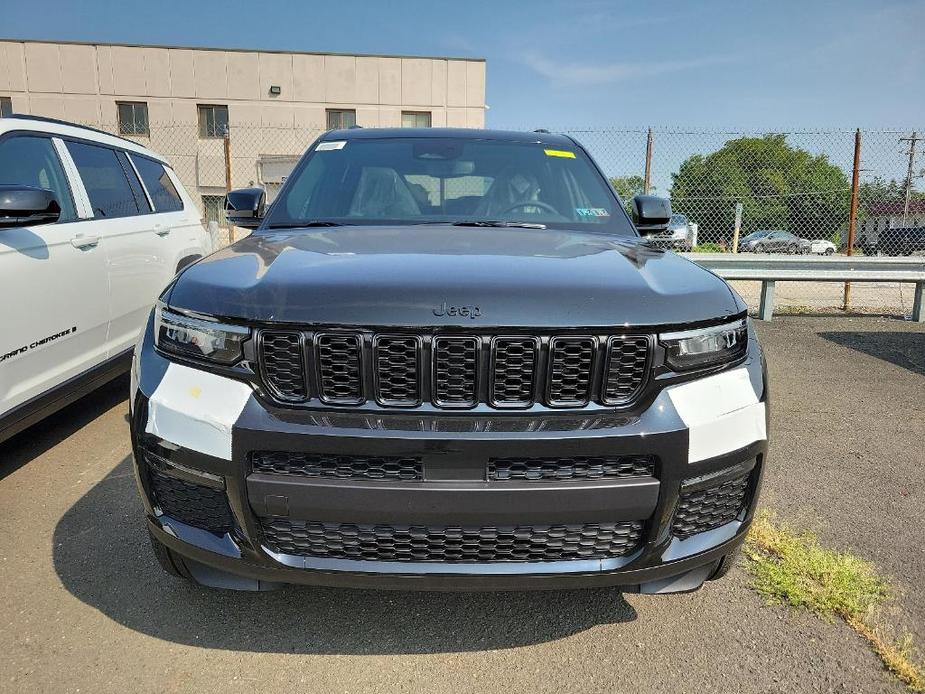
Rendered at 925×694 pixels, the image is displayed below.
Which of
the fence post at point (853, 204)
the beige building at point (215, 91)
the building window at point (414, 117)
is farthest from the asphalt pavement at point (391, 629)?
the building window at point (414, 117)

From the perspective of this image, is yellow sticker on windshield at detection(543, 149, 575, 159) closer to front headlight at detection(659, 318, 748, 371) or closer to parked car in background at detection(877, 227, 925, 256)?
front headlight at detection(659, 318, 748, 371)

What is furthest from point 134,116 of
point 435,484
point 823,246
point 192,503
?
point 435,484

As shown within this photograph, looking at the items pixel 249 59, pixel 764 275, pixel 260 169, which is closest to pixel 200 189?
pixel 260 169

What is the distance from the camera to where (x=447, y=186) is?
3191mm

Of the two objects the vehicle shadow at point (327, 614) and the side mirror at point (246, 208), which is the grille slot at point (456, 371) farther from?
the side mirror at point (246, 208)

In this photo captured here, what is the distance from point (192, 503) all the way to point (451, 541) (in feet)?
2.34

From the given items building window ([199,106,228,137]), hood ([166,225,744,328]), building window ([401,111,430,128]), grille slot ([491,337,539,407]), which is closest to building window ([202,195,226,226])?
building window ([199,106,228,137])

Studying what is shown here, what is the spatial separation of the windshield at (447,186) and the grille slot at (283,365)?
1123 mm

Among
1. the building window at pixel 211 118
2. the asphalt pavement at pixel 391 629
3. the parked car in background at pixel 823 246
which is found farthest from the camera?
the building window at pixel 211 118

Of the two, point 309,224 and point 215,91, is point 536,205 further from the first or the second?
point 215,91

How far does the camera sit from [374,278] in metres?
1.87

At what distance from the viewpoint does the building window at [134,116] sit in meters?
28.4

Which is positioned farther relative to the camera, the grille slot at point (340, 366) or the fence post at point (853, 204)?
the fence post at point (853, 204)

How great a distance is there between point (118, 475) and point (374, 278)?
238cm
